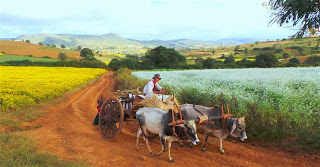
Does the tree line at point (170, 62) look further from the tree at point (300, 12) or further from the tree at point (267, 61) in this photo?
the tree at point (300, 12)

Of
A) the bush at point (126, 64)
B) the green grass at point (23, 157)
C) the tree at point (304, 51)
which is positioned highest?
the tree at point (304, 51)

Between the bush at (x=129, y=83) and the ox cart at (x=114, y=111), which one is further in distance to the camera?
the bush at (x=129, y=83)

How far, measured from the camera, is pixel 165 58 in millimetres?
48344

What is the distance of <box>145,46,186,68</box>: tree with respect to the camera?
Result: 48594 millimetres

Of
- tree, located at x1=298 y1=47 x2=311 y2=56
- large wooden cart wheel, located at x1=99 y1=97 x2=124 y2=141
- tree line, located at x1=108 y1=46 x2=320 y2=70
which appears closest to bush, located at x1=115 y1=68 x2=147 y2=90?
large wooden cart wheel, located at x1=99 y1=97 x2=124 y2=141

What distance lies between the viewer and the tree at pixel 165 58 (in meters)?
48.6

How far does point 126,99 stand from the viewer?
754 centimetres

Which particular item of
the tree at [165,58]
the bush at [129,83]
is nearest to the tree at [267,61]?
the tree at [165,58]

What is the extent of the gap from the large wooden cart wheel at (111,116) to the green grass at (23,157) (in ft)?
5.95

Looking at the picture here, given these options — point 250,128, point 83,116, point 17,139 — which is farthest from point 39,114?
point 250,128

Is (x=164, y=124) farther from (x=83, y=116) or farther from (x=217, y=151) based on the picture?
(x=83, y=116)

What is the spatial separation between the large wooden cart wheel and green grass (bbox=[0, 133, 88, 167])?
1.81 meters

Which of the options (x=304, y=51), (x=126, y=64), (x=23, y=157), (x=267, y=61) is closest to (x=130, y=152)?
(x=23, y=157)

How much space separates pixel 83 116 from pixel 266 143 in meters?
7.82
